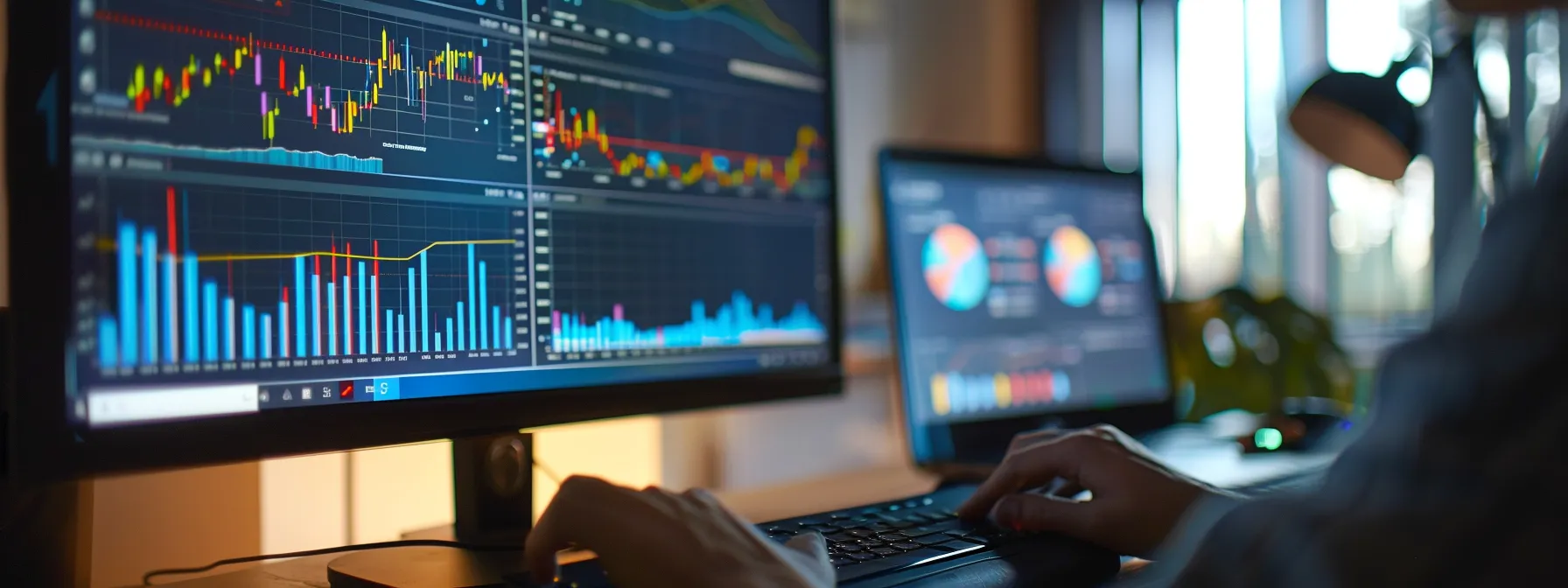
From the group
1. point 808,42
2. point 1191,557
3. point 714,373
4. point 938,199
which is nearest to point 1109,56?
point 938,199

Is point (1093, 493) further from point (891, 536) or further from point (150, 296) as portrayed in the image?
point (150, 296)

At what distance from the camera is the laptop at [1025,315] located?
114 cm

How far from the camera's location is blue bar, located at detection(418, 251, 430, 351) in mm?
688

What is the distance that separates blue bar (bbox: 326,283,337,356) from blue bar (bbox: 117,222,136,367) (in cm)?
11

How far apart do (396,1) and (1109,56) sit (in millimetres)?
2249

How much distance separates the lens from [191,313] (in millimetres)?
577

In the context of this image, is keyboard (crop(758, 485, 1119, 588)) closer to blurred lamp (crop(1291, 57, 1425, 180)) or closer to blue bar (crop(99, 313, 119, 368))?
blue bar (crop(99, 313, 119, 368))

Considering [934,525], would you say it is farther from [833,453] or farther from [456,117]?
[833,453]

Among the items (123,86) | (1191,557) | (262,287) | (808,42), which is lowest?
(1191,557)

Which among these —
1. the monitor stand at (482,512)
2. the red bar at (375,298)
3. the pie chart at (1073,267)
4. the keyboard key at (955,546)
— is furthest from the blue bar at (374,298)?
the pie chart at (1073,267)

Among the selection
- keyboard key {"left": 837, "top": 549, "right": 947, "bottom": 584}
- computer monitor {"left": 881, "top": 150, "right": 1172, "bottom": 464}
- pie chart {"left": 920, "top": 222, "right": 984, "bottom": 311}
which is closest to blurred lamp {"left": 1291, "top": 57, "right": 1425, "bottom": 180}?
computer monitor {"left": 881, "top": 150, "right": 1172, "bottom": 464}

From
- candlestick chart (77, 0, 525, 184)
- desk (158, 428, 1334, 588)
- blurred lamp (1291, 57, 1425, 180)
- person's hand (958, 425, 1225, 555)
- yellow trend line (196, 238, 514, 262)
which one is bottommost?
desk (158, 428, 1334, 588)

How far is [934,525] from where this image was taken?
0.77 meters

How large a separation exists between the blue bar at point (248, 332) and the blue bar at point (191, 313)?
0.02 m
